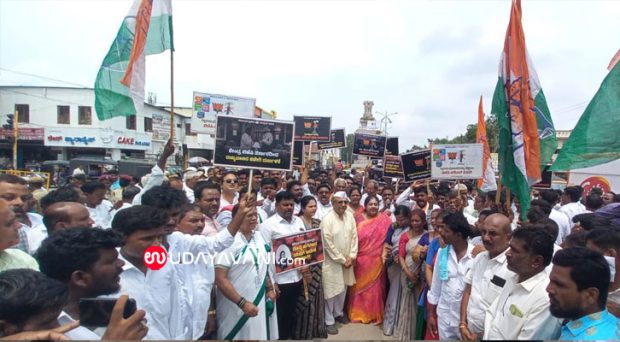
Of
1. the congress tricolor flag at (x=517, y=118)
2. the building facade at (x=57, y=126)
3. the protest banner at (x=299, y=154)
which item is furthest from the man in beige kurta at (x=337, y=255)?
the building facade at (x=57, y=126)

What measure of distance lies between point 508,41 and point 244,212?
3.51m

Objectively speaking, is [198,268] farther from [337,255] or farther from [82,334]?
[337,255]

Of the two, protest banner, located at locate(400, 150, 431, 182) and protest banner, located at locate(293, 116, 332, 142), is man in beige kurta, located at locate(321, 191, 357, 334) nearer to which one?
protest banner, located at locate(400, 150, 431, 182)

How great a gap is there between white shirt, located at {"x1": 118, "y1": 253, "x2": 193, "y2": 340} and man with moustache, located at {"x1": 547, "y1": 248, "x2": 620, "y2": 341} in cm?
215

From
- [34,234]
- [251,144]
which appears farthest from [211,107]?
[34,234]

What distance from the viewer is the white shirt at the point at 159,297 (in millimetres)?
2377

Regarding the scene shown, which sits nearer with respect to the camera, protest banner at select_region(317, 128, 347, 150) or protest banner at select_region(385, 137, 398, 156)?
protest banner at select_region(385, 137, 398, 156)

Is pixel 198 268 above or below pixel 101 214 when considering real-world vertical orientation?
above

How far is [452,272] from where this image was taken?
3586mm

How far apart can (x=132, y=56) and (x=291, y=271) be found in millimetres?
3426

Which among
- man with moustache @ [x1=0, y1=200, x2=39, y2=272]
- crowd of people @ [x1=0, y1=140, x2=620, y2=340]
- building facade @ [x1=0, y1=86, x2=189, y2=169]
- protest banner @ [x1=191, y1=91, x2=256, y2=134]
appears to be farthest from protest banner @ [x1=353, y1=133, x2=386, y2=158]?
building facade @ [x1=0, y1=86, x2=189, y2=169]

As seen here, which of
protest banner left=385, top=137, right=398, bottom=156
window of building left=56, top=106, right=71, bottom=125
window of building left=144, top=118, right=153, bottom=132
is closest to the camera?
protest banner left=385, top=137, right=398, bottom=156

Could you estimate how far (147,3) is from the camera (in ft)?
18.1

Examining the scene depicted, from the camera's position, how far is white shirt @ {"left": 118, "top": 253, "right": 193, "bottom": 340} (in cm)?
238
